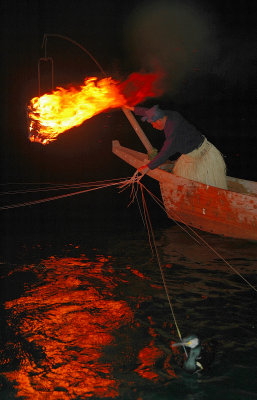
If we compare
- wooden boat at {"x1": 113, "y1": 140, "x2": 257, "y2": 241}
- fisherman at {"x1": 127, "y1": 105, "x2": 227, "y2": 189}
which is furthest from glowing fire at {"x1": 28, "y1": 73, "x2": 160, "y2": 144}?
wooden boat at {"x1": 113, "y1": 140, "x2": 257, "y2": 241}

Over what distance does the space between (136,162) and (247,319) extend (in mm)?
5224

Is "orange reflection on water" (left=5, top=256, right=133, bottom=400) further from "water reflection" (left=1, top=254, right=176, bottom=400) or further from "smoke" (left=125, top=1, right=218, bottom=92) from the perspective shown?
"smoke" (left=125, top=1, right=218, bottom=92)

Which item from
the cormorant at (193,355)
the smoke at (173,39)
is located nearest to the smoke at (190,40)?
the smoke at (173,39)

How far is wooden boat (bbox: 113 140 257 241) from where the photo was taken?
830cm

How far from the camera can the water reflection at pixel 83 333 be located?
176 inches

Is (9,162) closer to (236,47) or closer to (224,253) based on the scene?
(224,253)

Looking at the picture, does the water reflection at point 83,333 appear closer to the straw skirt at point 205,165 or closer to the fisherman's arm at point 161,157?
the fisherman's arm at point 161,157

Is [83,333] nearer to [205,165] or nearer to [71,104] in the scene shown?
[71,104]

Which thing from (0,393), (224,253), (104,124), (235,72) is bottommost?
(0,393)

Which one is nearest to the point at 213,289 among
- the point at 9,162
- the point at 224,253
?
the point at 224,253

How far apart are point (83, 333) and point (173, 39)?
A: 26350 millimetres

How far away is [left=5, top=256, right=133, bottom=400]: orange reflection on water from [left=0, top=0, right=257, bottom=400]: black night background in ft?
0.18

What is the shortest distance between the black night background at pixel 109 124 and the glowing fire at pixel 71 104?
0.36 meters

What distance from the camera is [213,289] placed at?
668cm
